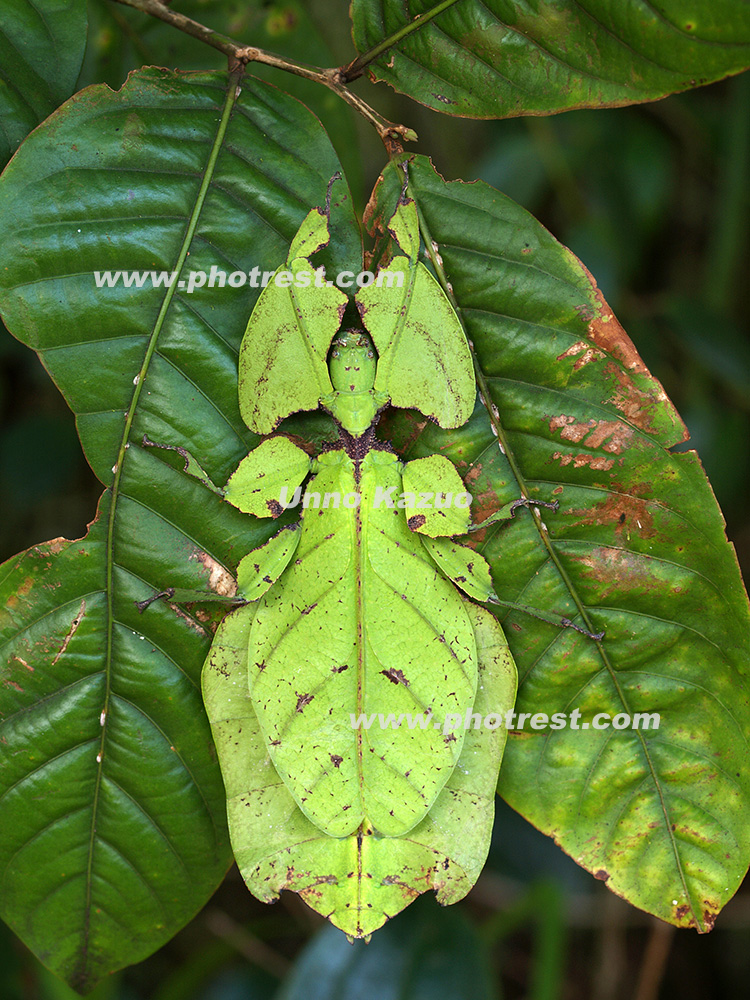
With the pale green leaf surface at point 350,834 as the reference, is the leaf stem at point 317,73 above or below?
above

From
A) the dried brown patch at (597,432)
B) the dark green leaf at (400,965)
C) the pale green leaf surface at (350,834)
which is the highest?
the dried brown patch at (597,432)

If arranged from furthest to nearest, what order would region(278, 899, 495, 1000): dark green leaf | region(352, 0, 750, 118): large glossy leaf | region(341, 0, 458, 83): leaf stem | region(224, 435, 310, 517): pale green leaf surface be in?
region(278, 899, 495, 1000): dark green leaf < region(224, 435, 310, 517): pale green leaf surface < region(341, 0, 458, 83): leaf stem < region(352, 0, 750, 118): large glossy leaf

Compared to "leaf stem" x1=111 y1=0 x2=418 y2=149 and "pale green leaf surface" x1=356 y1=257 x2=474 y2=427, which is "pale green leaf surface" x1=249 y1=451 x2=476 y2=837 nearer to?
"pale green leaf surface" x1=356 y1=257 x2=474 y2=427

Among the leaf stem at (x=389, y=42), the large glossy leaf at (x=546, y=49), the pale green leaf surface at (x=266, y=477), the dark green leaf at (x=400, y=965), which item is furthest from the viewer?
the dark green leaf at (x=400, y=965)

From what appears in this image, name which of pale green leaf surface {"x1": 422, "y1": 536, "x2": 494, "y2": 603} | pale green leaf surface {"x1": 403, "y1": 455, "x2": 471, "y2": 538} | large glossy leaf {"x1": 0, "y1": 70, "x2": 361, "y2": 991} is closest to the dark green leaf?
large glossy leaf {"x1": 0, "y1": 70, "x2": 361, "y2": 991}

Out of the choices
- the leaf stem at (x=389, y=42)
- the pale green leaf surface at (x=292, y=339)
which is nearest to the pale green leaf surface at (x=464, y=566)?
the pale green leaf surface at (x=292, y=339)

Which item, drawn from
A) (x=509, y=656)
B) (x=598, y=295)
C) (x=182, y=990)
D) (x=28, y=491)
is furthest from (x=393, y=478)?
(x=182, y=990)

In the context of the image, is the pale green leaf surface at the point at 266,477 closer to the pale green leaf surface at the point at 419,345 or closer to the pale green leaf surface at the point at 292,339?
the pale green leaf surface at the point at 292,339
